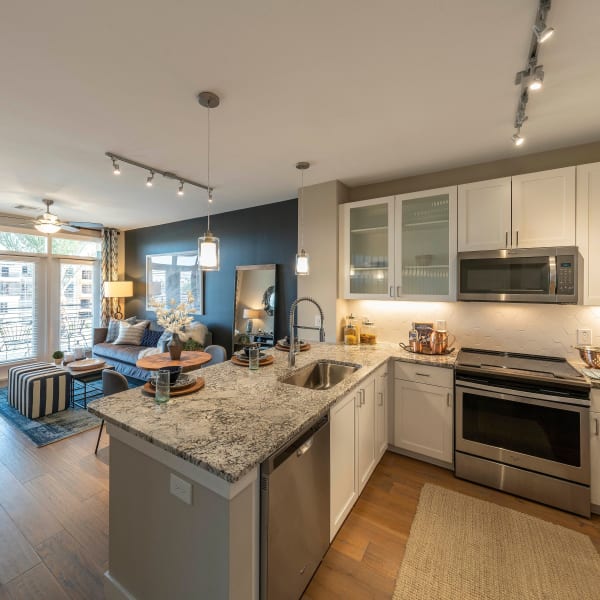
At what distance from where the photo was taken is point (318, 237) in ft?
10.8

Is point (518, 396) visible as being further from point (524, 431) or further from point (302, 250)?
point (302, 250)

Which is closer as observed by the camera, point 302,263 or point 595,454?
point 595,454

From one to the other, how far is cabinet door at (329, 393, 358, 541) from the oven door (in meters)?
1.01

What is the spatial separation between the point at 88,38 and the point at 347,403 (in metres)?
2.33

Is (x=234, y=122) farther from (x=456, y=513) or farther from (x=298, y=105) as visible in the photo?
(x=456, y=513)

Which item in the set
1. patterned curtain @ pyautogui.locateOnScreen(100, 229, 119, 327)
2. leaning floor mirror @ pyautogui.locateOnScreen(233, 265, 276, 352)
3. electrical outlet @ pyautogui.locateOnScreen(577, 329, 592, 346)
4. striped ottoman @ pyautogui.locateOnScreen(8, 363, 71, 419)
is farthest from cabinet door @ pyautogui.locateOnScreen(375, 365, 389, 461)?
patterned curtain @ pyautogui.locateOnScreen(100, 229, 119, 327)

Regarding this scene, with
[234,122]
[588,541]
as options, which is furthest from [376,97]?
[588,541]

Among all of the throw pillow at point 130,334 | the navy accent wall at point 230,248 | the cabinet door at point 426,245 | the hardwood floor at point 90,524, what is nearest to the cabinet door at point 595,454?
the hardwood floor at point 90,524

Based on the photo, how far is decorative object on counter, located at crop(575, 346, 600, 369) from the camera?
7.20 feet

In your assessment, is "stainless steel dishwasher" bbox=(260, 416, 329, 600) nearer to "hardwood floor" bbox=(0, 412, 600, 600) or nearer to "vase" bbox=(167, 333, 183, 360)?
"hardwood floor" bbox=(0, 412, 600, 600)

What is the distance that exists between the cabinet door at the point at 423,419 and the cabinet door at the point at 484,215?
1.29m

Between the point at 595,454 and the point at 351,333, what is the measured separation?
1.96m

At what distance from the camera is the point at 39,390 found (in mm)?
3404

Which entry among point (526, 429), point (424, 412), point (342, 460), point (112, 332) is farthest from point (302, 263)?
point (112, 332)
